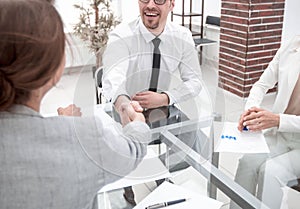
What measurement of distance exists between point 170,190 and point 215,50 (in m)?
2.66

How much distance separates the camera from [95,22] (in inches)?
123

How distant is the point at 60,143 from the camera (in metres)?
0.59

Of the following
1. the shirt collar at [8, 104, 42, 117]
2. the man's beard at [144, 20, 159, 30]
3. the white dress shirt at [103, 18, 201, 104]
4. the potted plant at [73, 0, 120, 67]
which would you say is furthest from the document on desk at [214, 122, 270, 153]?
the potted plant at [73, 0, 120, 67]

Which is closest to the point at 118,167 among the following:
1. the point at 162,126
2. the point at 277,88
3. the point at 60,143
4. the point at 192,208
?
the point at 60,143

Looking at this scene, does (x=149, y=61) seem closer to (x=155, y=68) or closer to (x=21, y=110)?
(x=155, y=68)

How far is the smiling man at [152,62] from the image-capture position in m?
1.41

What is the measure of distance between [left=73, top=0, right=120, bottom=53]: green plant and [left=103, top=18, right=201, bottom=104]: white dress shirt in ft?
3.81

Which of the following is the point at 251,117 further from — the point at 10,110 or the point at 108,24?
the point at 108,24

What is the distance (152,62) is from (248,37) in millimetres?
1775

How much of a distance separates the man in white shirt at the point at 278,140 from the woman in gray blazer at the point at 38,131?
0.76 m

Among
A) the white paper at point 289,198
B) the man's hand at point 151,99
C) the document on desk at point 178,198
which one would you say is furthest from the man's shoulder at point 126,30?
the white paper at point 289,198

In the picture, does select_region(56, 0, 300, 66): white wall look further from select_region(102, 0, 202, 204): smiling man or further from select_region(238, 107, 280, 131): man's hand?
select_region(238, 107, 280, 131): man's hand

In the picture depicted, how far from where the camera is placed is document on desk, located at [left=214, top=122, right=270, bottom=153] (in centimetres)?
120

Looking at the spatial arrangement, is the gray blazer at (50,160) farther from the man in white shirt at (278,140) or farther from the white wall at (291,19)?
the white wall at (291,19)
